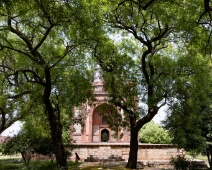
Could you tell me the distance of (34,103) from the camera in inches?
599

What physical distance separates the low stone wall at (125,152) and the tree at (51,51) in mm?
9411

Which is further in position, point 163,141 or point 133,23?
point 163,141

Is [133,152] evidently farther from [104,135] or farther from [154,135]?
[104,135]

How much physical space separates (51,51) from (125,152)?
42.1 feet

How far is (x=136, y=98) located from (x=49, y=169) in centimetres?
644

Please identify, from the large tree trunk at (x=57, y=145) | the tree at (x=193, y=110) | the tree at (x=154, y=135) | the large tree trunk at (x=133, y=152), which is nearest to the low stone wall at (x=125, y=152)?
the tree at (x=193, y=110)

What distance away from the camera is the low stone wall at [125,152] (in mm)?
21906

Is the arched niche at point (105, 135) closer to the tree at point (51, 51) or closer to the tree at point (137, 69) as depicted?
the tree at point (137, 69)

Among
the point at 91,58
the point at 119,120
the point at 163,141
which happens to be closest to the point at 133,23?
the point at 91,58

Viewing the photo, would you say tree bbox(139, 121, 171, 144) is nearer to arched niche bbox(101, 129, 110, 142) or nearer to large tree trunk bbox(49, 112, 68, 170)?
arched niche bbox(101, 129, 110, 142)

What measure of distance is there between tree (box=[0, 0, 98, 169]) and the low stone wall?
9.41 m

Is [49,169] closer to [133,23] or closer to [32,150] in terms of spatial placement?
[32,150]

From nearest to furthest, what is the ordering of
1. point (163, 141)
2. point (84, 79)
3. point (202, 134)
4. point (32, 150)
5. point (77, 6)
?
point (77, 6)
point (84, 79)
point (202, 134)
point (32, 150)
point (163, 141)

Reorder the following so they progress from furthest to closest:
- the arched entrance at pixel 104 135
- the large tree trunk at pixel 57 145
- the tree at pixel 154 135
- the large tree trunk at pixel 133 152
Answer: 1. the arched entrance at pixel 104 135
2. the tree at pixel 154 135
3. the large tree trunk at pixel 133 152
4. the large tree trunk at pixel 57 145
